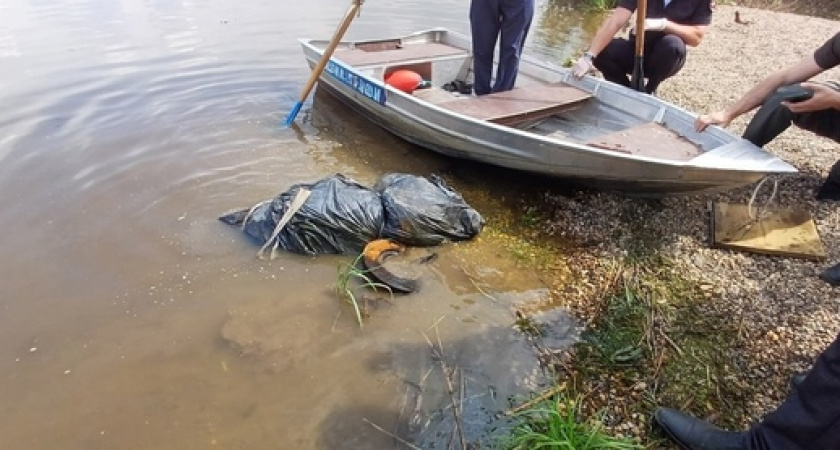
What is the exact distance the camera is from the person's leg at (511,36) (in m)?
5.06

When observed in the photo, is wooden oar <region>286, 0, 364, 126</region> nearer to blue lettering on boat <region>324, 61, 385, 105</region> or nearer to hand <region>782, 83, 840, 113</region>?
blue lettering on boat <region>324, 61, 385, 105</region>

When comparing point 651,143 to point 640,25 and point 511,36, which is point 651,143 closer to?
point 640,25

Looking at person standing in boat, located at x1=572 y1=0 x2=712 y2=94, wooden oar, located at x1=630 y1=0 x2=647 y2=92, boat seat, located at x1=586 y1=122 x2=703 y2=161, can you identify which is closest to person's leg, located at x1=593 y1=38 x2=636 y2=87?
person standing in boat, located at x1=572 y1=0 x2=712 y2=94

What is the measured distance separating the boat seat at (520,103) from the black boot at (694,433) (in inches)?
106

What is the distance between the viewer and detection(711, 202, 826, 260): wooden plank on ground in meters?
3.68

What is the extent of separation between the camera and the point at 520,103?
4941 mm

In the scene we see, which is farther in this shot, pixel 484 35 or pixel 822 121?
pixel 484 35

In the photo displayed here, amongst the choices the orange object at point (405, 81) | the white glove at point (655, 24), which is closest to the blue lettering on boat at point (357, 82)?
the orange object at point (405, 81)

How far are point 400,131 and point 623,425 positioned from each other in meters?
3.51

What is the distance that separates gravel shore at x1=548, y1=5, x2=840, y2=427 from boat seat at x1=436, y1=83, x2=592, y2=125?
2.54 ft

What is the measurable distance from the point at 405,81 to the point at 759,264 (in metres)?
3.55

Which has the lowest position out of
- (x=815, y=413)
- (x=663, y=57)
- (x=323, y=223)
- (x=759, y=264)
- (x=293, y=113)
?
(x=759, y=264)

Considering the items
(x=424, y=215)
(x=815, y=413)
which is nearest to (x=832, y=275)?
(x=815, y=413)

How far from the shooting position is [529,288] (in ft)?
12.2
